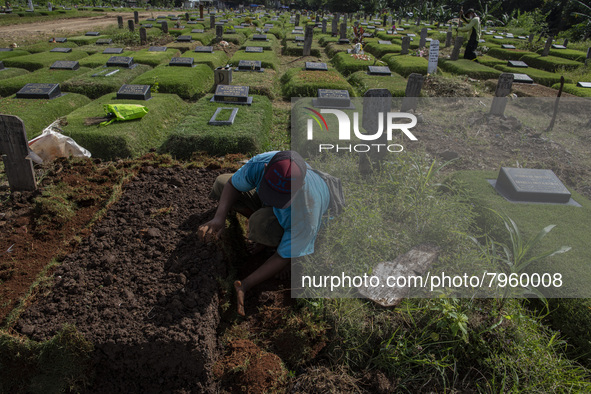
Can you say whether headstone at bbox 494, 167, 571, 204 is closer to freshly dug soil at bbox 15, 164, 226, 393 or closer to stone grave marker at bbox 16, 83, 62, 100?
freshly dug soil at bbox 15, 164, 226, 393

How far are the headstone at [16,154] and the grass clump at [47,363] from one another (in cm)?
258

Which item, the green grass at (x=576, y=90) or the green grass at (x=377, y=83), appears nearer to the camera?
the green grass at (x=377, y=83)

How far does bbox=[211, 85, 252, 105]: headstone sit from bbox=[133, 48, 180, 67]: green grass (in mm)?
4606

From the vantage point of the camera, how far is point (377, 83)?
10.2 metres

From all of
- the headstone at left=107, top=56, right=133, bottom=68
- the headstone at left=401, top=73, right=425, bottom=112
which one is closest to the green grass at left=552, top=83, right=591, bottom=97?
the headstone at left=401, top=73, right=425, bottom=112

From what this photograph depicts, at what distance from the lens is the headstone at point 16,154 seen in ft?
13.9

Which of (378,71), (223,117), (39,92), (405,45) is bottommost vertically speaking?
(223,117)

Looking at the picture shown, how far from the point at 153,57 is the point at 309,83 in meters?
5.65

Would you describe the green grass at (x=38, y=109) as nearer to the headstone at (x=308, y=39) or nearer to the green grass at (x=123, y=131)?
the green grass at (x=123, y=131)

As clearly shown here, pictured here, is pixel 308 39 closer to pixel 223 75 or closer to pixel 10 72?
pixel 223 75

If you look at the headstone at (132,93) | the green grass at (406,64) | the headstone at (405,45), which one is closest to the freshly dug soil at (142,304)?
the headstone at (132,93)

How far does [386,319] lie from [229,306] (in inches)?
49.2

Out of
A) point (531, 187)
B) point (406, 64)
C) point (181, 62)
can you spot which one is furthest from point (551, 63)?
point (181, 62)

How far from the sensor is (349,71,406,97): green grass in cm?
969
